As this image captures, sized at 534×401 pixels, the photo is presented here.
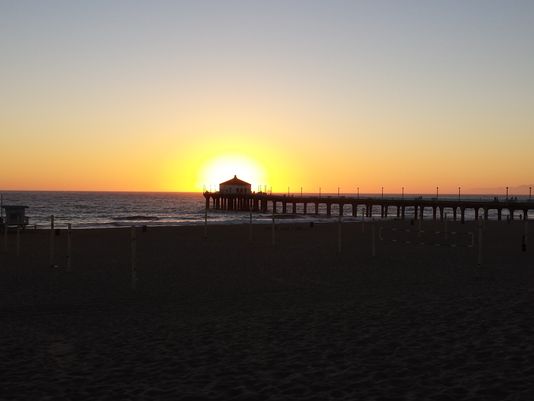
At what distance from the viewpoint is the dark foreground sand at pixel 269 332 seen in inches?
221

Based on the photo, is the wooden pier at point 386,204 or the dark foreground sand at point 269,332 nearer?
the dark foreground sand at point 269,332

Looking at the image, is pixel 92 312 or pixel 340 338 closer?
pixel 340 338

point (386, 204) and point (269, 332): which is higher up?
point (386, 204)

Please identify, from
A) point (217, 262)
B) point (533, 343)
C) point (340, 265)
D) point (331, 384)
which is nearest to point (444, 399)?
point (331, 384)

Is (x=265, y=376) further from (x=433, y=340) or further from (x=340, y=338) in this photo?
(x=433, y=340)

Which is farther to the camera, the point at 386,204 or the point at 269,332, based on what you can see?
the point at 386,204

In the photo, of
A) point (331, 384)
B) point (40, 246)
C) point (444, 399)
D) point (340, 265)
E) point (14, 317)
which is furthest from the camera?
point (40, 246)

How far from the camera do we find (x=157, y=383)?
5.75 meters

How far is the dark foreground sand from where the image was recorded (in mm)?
5605

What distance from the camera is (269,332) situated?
26.5ft

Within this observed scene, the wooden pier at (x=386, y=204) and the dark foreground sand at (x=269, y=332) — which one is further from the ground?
the wooden pier at (x=386, y=204)

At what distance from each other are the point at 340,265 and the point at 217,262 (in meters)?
3.94

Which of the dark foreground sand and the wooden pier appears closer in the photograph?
the dark foreground sand

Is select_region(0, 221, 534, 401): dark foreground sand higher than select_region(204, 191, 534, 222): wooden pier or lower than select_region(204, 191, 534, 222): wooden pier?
lower
